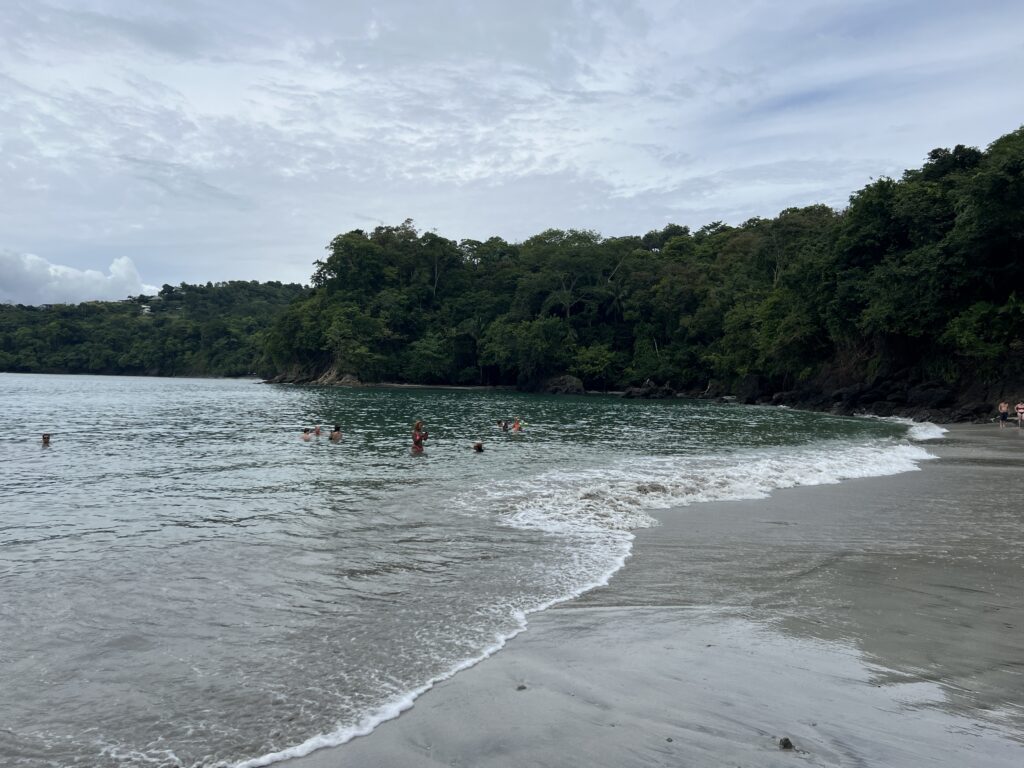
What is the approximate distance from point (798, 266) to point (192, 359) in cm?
11707

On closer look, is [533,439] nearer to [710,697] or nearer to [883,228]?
[710,697]

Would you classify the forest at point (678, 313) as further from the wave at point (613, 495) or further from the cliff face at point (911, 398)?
the wave at point (613, 495)

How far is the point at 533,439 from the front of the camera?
26703 millimetres

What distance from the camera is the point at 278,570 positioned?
8.19 m

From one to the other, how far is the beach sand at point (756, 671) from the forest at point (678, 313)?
35806mm

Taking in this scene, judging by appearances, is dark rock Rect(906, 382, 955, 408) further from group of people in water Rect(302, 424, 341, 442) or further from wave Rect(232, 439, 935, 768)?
group of people in water Rect(302, 424, 341, 442)

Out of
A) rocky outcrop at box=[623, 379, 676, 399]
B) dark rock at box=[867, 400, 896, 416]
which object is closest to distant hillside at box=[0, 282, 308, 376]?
rocky outcrop at box=[623, 379, 676, 399]

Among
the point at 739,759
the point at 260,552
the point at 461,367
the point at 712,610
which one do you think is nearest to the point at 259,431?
the point at 260,552

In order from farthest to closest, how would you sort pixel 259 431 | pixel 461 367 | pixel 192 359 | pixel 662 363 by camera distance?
pixel 192 359 → pixel 461 367 → pixel 662 363 → pixel 259 431

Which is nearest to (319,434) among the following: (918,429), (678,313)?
(918,429)

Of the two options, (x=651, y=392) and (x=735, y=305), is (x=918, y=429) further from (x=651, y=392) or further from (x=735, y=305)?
(x=651, y=392)

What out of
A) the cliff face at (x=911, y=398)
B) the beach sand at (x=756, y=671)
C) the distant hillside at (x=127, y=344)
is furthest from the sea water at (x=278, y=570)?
the distant hillside at (x=127, y=344)

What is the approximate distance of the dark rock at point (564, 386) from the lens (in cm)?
7891

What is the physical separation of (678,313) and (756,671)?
7546 cm
